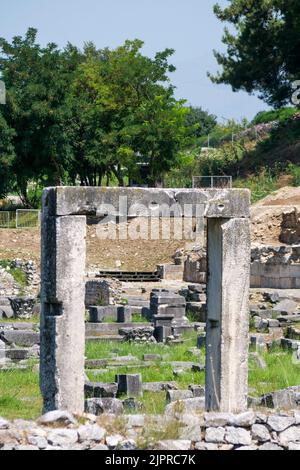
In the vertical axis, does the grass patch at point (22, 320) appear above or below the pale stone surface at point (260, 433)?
above

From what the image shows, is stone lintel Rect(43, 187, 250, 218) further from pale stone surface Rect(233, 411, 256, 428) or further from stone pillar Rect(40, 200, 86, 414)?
pale stone surface Rect(233, 411, 256, 428)

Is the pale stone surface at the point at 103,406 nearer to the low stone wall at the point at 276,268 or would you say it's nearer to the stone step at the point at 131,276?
the low stone wall at the point at 276,268

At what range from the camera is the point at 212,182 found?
52531 mm

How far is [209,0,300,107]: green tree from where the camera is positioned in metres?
51.0

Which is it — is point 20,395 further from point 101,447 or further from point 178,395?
point 101,447

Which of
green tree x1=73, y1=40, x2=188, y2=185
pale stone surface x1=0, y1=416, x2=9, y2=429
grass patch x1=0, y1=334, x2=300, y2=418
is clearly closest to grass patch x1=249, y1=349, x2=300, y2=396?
grass patch x1=0, y1=334, x2=300, y2=418

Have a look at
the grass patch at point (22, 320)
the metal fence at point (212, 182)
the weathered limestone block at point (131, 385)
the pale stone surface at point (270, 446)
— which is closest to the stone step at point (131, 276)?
the grass patch at point (22, 320)

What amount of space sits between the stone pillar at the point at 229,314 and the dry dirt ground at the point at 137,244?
27.2m

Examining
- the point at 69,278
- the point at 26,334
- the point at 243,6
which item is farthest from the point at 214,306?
the point at 243,6

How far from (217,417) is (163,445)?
863mm

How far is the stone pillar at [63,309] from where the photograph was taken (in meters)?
13.3

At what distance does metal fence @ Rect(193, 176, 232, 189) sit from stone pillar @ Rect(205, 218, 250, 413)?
126 ft

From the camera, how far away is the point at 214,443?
11711 millimetres

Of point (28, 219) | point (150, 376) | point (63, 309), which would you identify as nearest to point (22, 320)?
point (150, 376)
